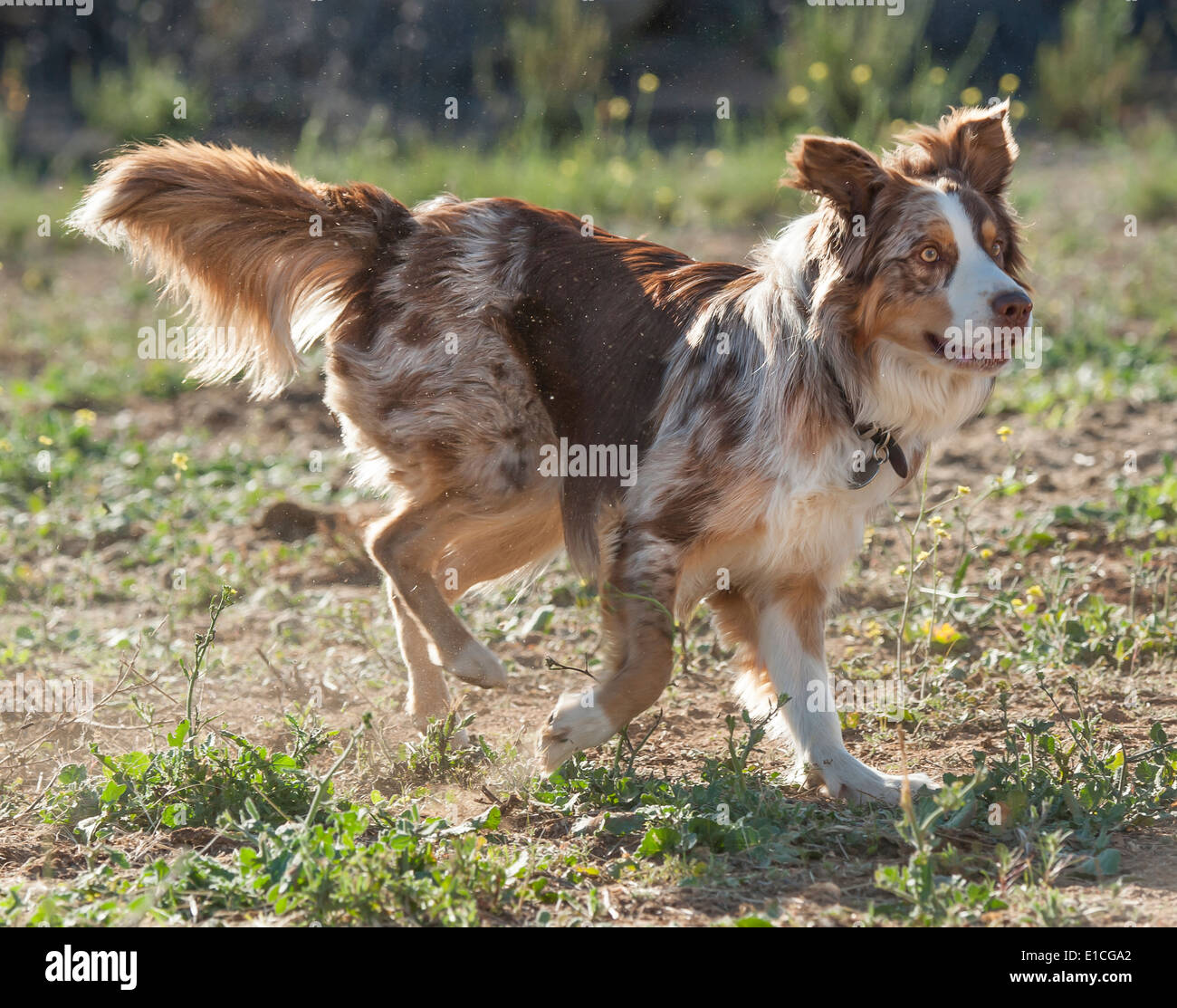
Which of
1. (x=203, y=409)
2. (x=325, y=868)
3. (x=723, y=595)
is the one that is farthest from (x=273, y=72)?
(x=325, y=868)

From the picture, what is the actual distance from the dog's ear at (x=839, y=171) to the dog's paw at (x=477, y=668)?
1.86 metres

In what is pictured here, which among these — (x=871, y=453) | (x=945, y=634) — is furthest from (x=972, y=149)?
(x=945, y=634)

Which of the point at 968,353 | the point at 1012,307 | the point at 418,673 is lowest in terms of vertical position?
the point at 418,673

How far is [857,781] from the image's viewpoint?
4180 millimetres

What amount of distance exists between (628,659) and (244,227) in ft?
6.74

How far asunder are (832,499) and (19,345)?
22.7 feet

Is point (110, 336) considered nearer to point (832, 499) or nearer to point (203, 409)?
point (203, 409)

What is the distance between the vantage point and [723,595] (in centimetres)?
455

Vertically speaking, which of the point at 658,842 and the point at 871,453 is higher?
the point at 871,453

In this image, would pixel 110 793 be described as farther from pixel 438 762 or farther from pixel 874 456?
pixel 874 456

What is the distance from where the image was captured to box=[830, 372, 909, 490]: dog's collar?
13.5ft

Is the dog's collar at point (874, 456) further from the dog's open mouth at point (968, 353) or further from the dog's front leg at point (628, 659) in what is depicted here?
the dog's front leg at point (628, 659)

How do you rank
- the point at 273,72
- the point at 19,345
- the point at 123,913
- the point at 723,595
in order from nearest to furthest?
the point at 123,913 → the point at 723,595 → the point at 19,345 → the point at 273,72

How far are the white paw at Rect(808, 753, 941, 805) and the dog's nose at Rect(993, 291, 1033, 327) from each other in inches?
54.3
